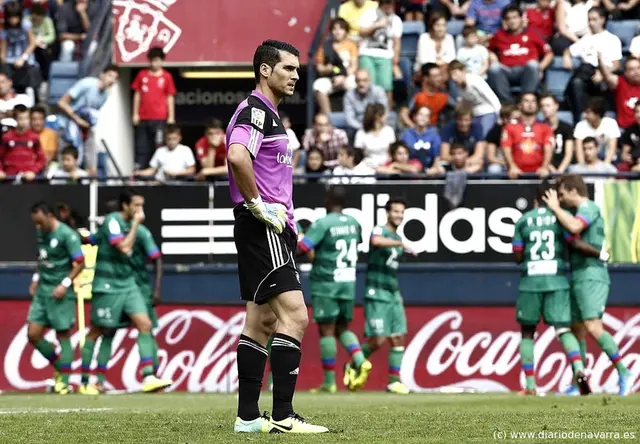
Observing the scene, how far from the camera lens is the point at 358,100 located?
19.2 metres

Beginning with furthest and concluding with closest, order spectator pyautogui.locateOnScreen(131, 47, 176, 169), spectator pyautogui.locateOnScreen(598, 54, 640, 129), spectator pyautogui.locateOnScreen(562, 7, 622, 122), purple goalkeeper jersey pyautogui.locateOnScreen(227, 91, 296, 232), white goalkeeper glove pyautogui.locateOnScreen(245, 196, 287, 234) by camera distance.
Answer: spectator pyautogui.locateOnScreen(131, 47, 176, 169), spectator pyautogui.locateOnScreen(562, 7, 622, 122), spectator pyautogui.locateOnScreen(598, 54, 640, 129), purple goalkeeper jersey pyautogui.locateOnScreen(227, 91, 296, 232), white goalkeeper glove pyautogui.locateOnScreen(245, 196, 287, 234)

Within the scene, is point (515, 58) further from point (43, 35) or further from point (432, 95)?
point (43, 35)

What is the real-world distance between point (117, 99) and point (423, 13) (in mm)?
4854

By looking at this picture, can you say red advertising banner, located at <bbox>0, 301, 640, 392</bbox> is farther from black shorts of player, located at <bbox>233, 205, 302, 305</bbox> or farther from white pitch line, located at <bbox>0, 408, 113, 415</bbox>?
black shorts of player, located at <bbox>233, 205, 302, 305</bbox>

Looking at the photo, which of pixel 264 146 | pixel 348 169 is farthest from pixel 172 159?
pixel 264 146

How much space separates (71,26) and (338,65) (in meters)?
4.70

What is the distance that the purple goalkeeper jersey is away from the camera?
817cm

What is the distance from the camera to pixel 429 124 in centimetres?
1845

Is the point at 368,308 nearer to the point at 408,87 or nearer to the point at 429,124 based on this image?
the point at 429,124

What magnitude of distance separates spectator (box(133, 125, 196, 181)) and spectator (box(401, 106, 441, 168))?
9.32ft

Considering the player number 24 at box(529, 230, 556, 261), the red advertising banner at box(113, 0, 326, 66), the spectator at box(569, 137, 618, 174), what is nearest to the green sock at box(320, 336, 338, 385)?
the player number 24 at box(529, 230, 556, 261)

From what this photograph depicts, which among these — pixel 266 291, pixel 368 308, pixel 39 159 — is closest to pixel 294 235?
pixel 266 291

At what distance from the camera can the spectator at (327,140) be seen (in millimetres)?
18281

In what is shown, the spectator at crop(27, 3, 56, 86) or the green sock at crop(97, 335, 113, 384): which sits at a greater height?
the spectator at crop(27, 3, 56, 86)
